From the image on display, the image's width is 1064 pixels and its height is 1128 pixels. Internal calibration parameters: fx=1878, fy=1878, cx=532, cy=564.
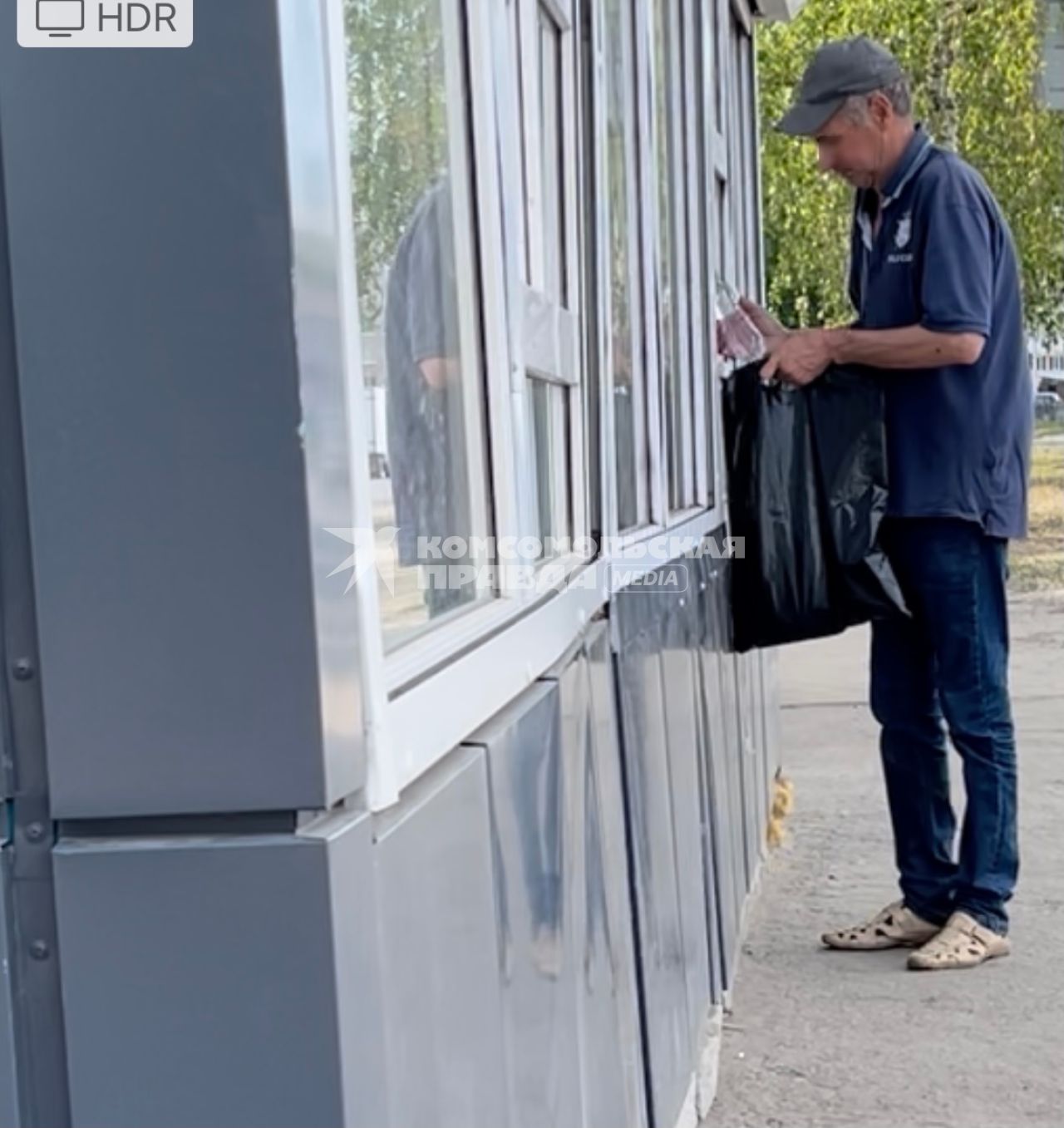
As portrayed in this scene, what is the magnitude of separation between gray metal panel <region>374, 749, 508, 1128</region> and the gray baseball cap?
2.84 metres

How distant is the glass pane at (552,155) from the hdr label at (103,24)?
4.00 ft

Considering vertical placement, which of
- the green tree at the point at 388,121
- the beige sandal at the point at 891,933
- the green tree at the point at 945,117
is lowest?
the beige sandal at the point at 891,933

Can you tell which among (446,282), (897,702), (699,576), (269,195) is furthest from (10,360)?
(897,702)

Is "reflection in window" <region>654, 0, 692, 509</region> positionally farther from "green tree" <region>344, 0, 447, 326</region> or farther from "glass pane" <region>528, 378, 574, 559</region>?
"green tree" <region>344, 0, 447, 326</region>

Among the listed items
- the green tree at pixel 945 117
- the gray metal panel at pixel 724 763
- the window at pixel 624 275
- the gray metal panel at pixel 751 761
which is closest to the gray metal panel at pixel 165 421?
the window at pixel 624 275

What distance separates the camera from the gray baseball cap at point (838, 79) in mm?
4168

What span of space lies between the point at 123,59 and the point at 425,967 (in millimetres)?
722

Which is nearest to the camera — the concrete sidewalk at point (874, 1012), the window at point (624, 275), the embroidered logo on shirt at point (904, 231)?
the window at point (624, 275)

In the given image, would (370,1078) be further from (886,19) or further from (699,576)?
(886,19)

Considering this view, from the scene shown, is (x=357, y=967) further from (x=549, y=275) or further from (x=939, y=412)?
(x=939, y=412)

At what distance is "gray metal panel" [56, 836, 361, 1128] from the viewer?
48.9 inches

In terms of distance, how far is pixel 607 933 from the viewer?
2521 millimetres

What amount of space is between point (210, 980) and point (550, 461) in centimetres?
132

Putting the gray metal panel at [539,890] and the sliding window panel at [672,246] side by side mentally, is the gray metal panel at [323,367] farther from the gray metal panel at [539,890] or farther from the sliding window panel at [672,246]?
the sliding window panel at [672,246]
